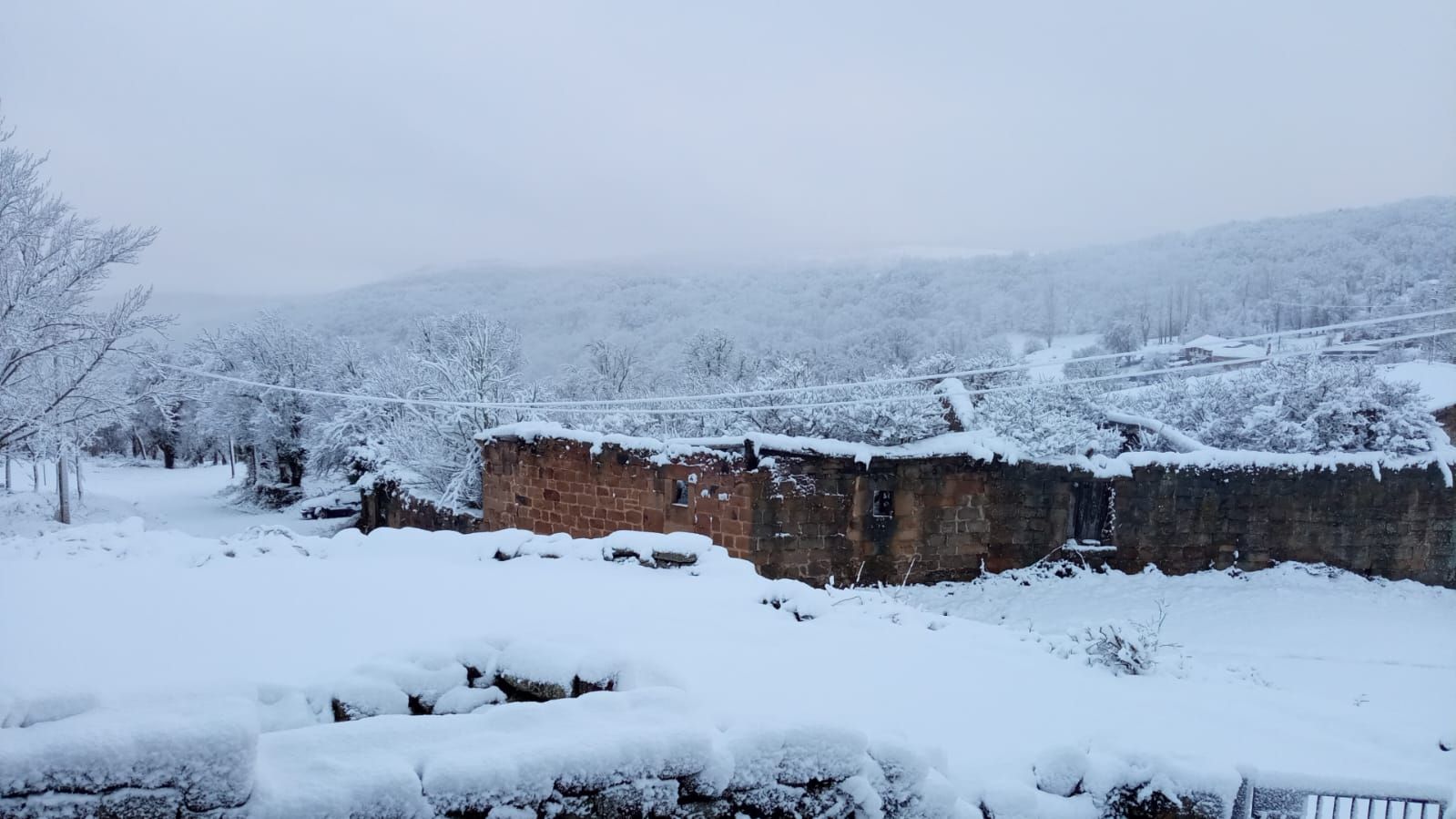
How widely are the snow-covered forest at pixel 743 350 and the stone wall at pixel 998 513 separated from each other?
0.72 meters

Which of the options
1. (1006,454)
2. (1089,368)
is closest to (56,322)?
→ (1006,454)

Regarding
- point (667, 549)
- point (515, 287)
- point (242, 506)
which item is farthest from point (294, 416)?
point (667, 549)

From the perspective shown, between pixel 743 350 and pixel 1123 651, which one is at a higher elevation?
pixel 743 350

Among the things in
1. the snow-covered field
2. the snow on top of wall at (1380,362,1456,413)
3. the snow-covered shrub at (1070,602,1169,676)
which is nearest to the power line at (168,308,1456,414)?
the snow on top of wall at (1380,362,1456,413)

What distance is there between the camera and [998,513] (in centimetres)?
1090

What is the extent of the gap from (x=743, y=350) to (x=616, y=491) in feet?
53.3

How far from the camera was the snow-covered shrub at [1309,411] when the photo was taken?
10.9 m

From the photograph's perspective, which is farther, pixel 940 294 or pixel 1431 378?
pixel 940 294

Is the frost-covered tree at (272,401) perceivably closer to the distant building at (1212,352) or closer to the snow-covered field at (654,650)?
the snow-covered field at (654,650)

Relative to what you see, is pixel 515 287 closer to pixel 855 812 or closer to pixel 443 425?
pixel 443 425

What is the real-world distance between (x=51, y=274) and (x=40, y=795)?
6.95 meters

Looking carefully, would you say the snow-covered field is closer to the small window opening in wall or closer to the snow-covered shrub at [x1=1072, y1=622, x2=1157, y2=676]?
the snow-covered shrub at [x1=1072, y1=622, x2=1157, y2=676]

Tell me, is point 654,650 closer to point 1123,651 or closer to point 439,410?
point 1123,651

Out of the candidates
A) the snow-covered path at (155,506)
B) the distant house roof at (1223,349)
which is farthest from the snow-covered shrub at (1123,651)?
the snow-covered path at (155,506)
